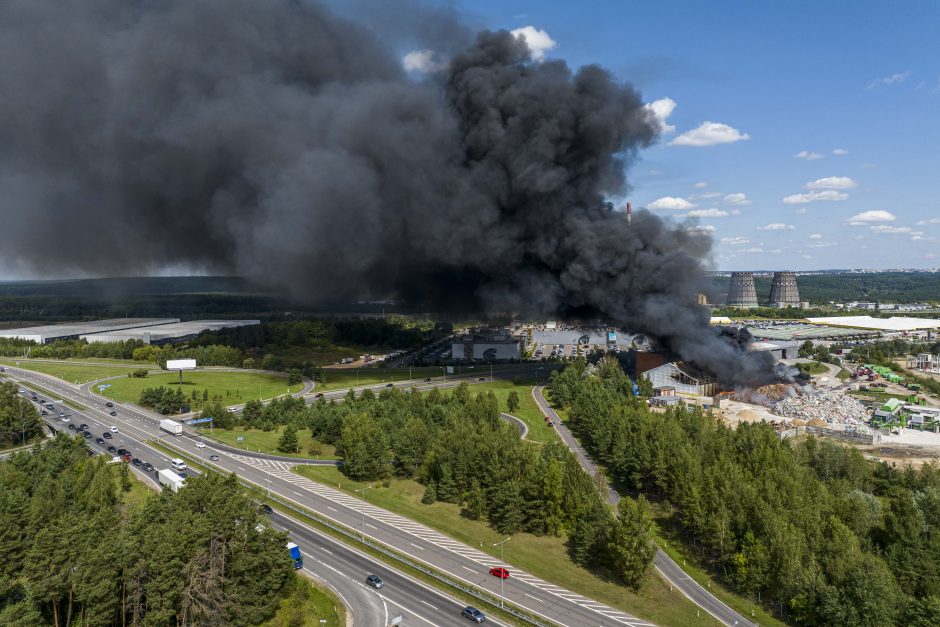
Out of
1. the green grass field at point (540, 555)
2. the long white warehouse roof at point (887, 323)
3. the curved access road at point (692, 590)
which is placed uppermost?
the long white warehouse roof at point (887, 323)

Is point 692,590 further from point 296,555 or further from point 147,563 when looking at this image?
point 147,563

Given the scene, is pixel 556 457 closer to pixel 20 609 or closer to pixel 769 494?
pixel 769 494

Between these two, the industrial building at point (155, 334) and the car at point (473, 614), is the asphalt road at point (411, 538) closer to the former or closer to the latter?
the car at point (473, 614)

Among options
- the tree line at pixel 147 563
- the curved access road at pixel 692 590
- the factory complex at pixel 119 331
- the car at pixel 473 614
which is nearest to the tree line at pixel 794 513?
the curved access road at pixel 692 590

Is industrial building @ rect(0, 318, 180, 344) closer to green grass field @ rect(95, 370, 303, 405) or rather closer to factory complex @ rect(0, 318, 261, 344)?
factory complex @ rect(0, 318, 261, 344)

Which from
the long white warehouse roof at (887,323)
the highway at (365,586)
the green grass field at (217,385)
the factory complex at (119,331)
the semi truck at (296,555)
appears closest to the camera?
the highway at (365,586)

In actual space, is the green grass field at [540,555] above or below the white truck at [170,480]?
below

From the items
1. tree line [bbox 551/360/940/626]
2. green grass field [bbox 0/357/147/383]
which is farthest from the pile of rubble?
green grass field [bbox 0/357/147/383]
